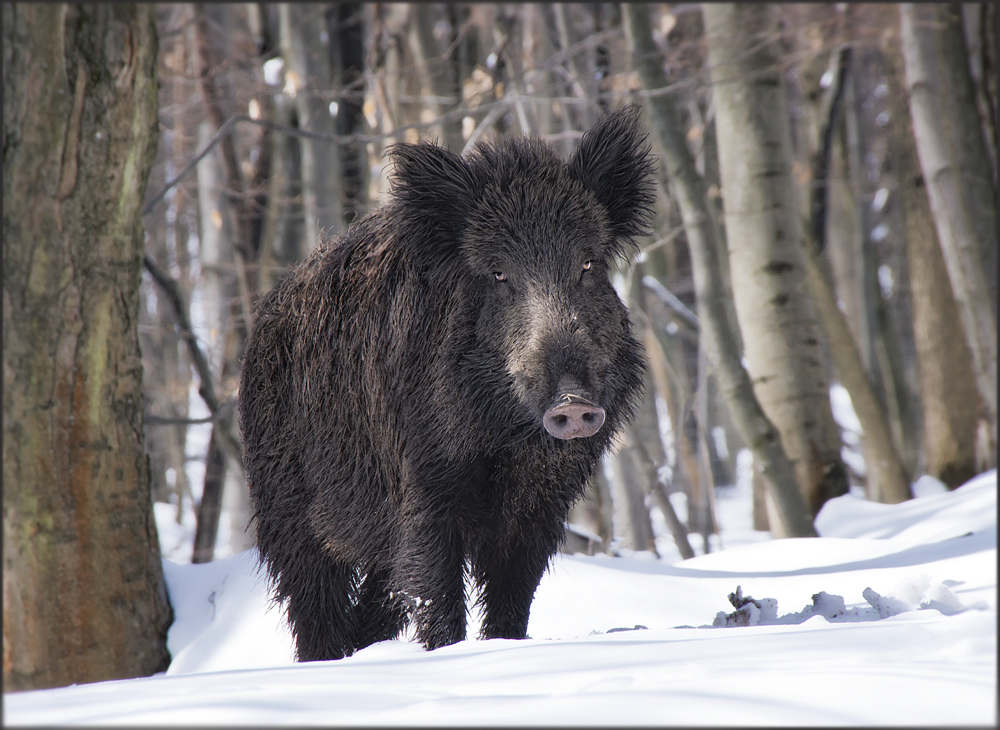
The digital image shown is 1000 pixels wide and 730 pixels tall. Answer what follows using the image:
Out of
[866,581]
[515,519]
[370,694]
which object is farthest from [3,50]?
[866,581]

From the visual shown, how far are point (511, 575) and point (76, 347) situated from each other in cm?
195

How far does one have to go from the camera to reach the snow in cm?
148

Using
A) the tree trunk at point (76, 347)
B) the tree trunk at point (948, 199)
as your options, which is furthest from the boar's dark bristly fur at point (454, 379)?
the tree trunk at point (948, 199)

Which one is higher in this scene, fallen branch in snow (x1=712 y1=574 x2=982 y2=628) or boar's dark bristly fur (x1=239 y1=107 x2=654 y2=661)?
boar's dark bristly fur (x1=239 y1=107 x2=654 y2=661)

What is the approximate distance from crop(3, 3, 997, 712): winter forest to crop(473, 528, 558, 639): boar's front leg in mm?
640

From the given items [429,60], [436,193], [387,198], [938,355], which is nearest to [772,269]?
[387,198]

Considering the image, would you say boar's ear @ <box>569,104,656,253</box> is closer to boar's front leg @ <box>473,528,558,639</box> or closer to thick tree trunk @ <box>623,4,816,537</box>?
boar's front leg @ <box>473,528,558,639</box>

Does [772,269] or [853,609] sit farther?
[772,269]

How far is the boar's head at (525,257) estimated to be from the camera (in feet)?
10.3

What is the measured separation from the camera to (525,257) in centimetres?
330

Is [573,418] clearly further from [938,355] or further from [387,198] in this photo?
[938,355]

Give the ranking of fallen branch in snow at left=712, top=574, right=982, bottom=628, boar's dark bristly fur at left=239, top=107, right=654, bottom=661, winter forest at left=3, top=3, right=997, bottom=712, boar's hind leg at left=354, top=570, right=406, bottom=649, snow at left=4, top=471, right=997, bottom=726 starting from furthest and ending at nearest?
boar's hind leg at left=354, top=570, right=406, bottom=649 → winter forest at left=3, top=3, right=997, bottom=712 → boar's dark bristly fur at left=239, top=107, right=654, bottom=661 → fallen branch in snow at left=712, top=574, right=982, bottom=628 → snow at left=4, top=471, right=997, bottom=726

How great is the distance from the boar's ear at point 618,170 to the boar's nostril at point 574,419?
107 centimetres

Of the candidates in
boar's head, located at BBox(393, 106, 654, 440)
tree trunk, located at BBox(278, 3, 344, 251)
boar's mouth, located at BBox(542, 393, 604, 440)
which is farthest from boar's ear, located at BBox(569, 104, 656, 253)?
tree trunk, located at BBox(278, 3, 344, 251)
